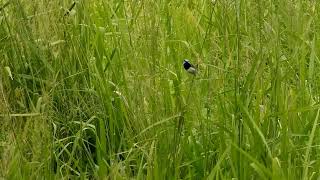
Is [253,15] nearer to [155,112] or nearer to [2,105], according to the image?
[155,112]

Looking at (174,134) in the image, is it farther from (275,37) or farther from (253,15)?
(253,15)

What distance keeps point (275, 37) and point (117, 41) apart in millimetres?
795

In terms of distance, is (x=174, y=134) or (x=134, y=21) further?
(x=134, y=21)

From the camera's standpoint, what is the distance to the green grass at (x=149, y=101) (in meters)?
2.34

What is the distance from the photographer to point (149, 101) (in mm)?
2475

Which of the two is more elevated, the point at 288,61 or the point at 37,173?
the point at 288,61

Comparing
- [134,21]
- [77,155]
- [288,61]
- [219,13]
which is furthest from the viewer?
[219,13]

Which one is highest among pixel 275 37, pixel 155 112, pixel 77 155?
pixel 275 37

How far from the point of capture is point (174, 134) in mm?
2363

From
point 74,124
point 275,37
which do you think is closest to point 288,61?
point 275,37

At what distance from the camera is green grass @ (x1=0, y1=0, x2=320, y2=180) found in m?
2.34

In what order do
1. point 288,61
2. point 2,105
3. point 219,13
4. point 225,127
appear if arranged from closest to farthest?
point 2,105 < point 225,127 < point 288,61 < point 219,13

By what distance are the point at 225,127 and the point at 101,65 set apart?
0.70m

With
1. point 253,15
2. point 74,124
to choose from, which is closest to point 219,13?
point 253,15
